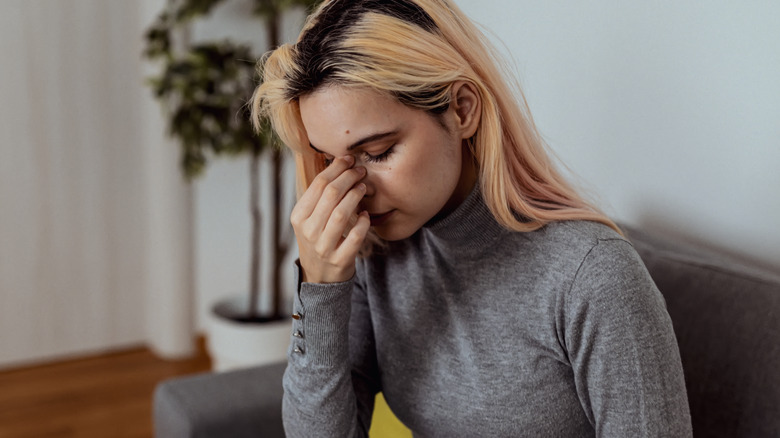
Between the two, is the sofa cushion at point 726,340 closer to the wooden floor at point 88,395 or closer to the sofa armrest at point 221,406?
the sofa armrest at point 221,406

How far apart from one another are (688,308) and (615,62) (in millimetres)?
503

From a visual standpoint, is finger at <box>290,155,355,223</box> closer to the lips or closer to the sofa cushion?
the lips

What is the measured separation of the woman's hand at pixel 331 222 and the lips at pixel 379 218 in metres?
0.01

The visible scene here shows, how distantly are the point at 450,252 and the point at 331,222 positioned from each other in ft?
0.63

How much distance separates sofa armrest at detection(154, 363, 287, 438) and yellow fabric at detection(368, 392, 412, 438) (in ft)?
0.76

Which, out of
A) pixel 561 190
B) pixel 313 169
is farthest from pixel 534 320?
pixel 313 169

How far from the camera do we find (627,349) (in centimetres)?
86

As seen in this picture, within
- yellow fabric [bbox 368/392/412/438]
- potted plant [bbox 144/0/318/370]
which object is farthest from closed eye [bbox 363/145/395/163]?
potted plant [bbox 144/0/318/370]

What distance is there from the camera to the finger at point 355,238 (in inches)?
38.0

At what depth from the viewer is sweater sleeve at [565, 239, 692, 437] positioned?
857 mm

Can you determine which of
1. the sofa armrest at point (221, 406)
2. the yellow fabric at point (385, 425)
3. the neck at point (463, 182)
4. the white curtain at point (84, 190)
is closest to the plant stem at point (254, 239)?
the white curtain at point (84, 190)

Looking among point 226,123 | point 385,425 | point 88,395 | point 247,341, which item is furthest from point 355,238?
point 88,395

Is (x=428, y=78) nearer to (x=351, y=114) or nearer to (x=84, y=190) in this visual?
(x=351, y=114)

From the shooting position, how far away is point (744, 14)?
110cm
